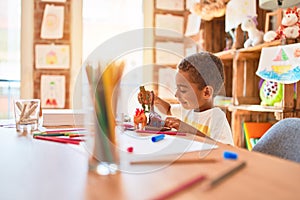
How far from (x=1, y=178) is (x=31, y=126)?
0.52 metres

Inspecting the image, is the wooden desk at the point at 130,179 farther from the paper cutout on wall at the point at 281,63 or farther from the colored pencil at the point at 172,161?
the paper cutout on wall at the point at 281,63

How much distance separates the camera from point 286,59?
5.82 ft

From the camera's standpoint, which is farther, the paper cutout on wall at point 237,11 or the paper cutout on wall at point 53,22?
the paper cutout on wall at point 53,22

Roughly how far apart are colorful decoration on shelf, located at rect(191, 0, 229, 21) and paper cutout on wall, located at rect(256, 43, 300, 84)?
75 centimetres

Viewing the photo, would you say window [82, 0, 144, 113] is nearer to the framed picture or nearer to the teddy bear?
the framed picture

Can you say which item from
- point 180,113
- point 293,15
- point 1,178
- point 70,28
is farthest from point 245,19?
point 1,178

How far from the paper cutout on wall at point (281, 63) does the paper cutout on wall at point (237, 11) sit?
0.43m

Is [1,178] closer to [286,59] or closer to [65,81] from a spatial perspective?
[286,59]

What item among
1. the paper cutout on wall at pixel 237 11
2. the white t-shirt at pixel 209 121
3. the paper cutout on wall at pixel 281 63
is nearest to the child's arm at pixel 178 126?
the white t-shirt at pixel 209 121

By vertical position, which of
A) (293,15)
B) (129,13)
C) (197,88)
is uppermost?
(129,13)

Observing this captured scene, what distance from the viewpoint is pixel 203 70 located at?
1284mm

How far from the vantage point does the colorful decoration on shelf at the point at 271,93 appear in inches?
77.7

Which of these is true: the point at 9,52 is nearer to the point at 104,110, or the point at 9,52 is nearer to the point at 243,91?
the point at 243,91

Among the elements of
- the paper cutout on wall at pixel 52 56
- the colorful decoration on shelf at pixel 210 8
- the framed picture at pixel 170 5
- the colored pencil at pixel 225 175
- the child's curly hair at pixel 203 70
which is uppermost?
the framed picture at pixel 170 5
